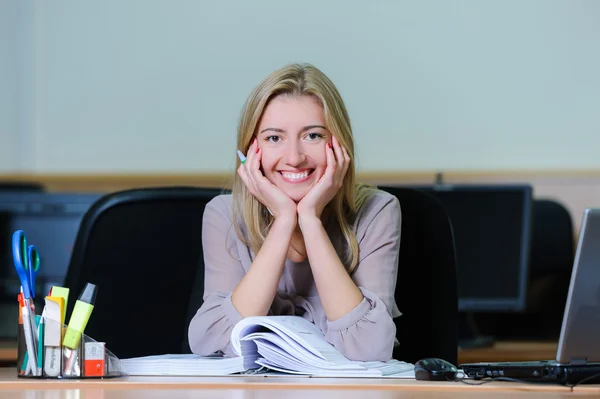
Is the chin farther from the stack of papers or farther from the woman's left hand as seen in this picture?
the stack of papers

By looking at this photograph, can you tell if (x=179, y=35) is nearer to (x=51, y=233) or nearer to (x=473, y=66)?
(x=473, y=66)

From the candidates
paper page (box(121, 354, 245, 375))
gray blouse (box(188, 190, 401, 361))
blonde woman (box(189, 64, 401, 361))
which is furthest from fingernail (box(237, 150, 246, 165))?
paper page (box(121, 354, 245, 375))

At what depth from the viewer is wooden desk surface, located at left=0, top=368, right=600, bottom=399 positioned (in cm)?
112

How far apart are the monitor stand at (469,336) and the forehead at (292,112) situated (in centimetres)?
98

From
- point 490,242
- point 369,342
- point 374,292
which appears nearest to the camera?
point 369,342

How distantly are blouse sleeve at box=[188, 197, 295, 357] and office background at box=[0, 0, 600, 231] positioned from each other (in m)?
2.38

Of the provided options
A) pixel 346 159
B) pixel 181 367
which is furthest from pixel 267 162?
pixel 181 367

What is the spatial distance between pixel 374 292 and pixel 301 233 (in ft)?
0.78

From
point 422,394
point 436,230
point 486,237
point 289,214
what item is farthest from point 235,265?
point 486,237

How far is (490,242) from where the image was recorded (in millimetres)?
2844

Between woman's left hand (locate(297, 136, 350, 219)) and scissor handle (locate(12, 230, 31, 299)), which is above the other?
woman's left hand (locate(297, 136, 350, 219))

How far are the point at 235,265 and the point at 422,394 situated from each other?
72 cm

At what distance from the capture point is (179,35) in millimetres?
4363

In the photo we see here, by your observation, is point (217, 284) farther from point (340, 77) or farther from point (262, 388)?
point (340, 77)
